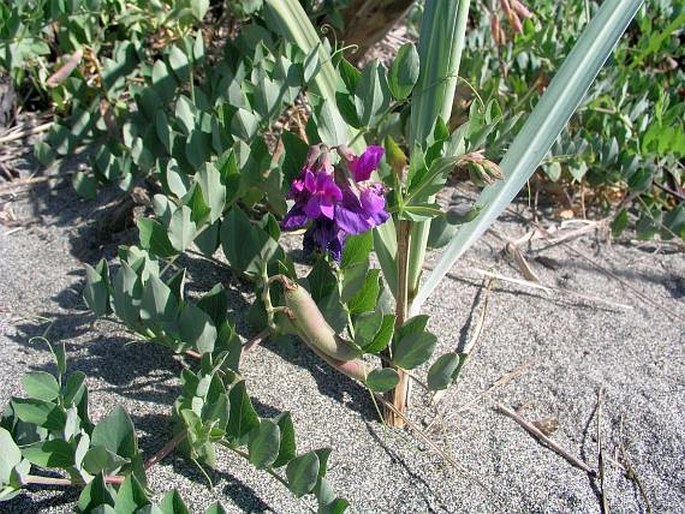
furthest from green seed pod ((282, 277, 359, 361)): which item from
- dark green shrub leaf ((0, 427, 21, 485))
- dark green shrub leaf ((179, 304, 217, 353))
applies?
dark green shrub leaf ((0, 427, 21, 485))

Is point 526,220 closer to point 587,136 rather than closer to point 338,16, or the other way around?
point 587,136

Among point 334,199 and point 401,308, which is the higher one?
point 334,199

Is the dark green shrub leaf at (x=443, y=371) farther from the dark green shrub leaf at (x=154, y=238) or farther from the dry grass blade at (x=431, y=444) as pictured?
the dark green shrub leaf at (x=154, y=238)

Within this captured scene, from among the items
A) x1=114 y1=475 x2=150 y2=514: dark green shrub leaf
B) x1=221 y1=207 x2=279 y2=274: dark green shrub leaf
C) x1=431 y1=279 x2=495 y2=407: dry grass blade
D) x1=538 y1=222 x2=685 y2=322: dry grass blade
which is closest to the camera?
x1=114 y1=475 x2=150 y2=514: dark green shrub leaf

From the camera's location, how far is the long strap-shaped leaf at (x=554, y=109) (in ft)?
3.60

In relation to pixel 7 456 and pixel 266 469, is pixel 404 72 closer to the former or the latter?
pixel 266 469

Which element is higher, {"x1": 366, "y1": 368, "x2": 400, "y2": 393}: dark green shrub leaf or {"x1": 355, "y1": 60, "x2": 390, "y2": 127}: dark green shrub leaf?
{"x1": 355, "y1": 60, "x2": 390, "y2": 127}: dark green shrub leaf

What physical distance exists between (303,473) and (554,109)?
54 cm

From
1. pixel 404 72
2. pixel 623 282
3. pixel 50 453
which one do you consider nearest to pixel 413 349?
pixel 404 72

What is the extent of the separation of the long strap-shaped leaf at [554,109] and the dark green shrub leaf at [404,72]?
0.17 meters

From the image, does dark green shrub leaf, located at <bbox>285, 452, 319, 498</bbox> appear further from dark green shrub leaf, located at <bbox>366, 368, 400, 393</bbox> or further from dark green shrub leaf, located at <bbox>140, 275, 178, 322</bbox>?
dark green shrub leaf, located at <bbox>140, 275, 178, 322</bbox>

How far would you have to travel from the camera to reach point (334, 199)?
1.01 meters

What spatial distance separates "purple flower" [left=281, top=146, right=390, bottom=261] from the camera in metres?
1.00

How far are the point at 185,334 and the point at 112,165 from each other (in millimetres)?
552
